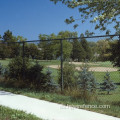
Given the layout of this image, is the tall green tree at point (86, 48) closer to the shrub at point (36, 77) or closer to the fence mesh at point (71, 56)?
the fence mesh at point (71, 56)

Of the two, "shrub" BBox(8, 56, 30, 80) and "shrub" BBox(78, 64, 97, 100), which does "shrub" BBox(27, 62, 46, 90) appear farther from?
"shrub" BBox(78, 64, 97, 100)

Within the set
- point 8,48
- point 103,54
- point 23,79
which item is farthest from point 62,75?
point 8,48

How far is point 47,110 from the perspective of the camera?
6121 mm

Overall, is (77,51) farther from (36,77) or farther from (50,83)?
(36,77)

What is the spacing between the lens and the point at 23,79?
11.1m

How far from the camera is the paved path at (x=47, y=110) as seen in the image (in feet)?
18.0

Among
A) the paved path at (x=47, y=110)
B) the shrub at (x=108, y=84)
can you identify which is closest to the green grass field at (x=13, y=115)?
the paved path at (x=47, y=110)

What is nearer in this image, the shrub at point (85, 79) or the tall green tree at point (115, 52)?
the tall green tree at point (115, 52)

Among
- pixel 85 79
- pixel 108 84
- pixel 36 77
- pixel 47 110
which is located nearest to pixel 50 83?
pixel 36 77

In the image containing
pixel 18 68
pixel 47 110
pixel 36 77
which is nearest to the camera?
pixel 47 110

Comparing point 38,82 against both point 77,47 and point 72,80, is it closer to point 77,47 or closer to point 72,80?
point 72,80

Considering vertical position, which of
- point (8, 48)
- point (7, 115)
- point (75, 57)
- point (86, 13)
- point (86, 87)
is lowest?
point (7, 115)

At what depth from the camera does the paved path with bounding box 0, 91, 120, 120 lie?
5.47 m

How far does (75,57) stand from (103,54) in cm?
143
